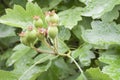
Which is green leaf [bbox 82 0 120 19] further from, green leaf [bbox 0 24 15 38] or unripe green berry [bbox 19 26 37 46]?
green leaf [bbox 0 24 15 38]

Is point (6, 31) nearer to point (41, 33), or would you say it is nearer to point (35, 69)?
point (35, 69)

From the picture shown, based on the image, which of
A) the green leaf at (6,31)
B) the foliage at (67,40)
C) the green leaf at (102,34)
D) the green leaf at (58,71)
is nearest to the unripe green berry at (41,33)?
the foliage at (67,40)

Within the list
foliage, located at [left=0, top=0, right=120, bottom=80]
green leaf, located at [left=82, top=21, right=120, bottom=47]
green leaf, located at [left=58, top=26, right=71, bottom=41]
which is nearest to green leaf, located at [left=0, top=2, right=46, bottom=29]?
foliage, located at [left=0, top=0, right=120, bottom=80]

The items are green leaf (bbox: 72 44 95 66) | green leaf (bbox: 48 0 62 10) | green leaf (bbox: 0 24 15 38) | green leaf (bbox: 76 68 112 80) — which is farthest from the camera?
green leaf (bbox: 0 24 15 38)

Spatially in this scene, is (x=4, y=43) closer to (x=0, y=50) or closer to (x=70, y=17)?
(x=0, y=50)

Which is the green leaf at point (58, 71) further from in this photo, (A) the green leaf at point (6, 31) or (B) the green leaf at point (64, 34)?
(A) the green leaf at point (6, 31)

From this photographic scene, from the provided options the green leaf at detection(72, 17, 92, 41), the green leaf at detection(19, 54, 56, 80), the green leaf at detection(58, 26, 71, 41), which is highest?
the green leaf at detection(72, 17, 92, 41)

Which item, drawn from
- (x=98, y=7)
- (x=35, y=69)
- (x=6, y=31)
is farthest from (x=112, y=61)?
(x=6, y=31)

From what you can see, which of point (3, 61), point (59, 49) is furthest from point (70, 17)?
point (3, 61)
